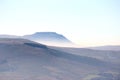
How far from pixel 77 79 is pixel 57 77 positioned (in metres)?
15.1

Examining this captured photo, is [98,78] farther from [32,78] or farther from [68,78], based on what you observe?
[32,78]

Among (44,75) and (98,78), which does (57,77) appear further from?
(98,78)

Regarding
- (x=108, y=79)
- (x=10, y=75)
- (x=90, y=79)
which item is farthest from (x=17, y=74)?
(x=108, y=79)

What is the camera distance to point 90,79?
7520 inches

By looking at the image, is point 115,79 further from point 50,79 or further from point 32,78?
point 32,78

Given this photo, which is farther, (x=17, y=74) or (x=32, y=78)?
(x=17, y=74)

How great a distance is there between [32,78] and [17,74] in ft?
62.4

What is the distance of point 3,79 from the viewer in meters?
174

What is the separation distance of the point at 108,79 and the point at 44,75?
4945 centimetres

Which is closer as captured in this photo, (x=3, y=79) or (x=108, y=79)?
(x=3, y=79)

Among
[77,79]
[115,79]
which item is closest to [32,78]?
[77,79]

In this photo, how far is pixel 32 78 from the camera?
600 feet

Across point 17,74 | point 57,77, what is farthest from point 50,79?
point 17,74

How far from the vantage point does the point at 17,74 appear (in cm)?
19688
